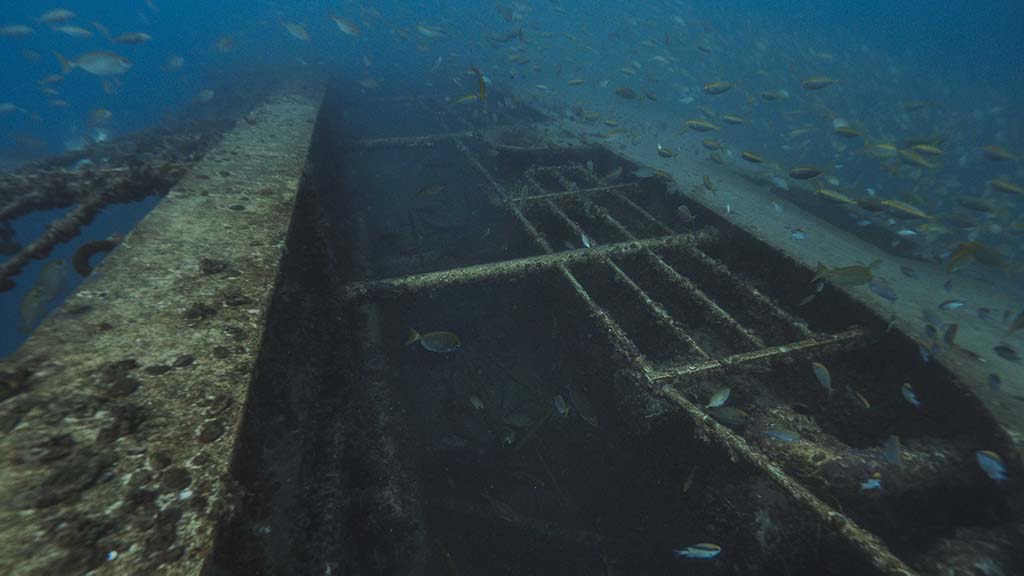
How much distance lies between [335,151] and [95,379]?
21.7ft

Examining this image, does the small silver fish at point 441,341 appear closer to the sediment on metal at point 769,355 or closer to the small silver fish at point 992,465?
the sediment on metal at point 769,355

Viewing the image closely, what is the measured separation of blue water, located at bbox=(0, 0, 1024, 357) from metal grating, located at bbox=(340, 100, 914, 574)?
26.2 ft

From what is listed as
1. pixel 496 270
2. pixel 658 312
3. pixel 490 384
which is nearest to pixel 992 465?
pixel 658 312

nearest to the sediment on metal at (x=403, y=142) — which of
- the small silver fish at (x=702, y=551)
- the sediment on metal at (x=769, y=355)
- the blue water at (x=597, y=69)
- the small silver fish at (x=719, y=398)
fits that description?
the blue water at (x=597, y=69)

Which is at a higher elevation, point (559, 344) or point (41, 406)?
point (41, 406)

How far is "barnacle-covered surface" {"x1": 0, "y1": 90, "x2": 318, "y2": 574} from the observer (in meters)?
1.06

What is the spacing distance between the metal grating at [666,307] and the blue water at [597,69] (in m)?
7.97

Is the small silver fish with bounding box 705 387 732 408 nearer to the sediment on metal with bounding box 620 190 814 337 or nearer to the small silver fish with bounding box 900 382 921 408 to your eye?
the sediment on metal with bounding box 620 190 814 337

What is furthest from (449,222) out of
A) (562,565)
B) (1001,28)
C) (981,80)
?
(1001,28)

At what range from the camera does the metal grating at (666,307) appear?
2.39 meters

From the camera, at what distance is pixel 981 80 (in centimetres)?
5450

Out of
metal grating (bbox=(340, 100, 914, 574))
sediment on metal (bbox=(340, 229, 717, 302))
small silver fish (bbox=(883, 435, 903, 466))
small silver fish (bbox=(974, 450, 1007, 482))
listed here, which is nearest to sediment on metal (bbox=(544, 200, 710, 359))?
metal grating (bbox=(340, 100, 914, 574))

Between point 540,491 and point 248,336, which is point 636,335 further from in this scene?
point 248,336

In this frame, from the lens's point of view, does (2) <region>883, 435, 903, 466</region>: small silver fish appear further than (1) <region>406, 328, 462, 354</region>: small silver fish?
No
